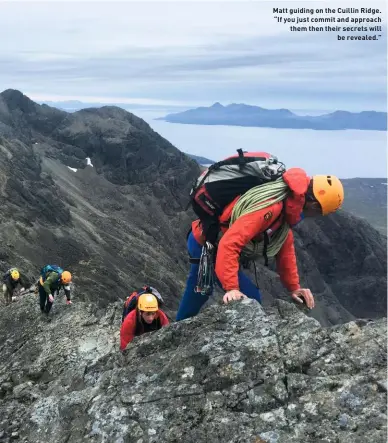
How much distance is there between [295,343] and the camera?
841 centimetres

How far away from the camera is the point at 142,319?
1081 centimetres

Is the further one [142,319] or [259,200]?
[142,319]

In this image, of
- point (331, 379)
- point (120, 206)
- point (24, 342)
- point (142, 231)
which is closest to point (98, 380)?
point (331, 379)

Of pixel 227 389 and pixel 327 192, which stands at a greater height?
pixel 327 192

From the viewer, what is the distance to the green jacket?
56.7ft

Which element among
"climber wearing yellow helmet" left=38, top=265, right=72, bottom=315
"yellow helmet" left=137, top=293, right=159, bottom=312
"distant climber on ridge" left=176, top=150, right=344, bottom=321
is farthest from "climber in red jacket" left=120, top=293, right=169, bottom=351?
"climber wearing yellow helmet" left=38, top=265, right=72, bottom=315

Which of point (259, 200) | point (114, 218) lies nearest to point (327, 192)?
point (259, 200)

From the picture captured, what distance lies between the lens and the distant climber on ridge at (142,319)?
10523 mm

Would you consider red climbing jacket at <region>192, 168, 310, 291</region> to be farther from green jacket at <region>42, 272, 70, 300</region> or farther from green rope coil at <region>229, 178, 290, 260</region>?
green jacket at <region>42, 272, 70, 300</region>

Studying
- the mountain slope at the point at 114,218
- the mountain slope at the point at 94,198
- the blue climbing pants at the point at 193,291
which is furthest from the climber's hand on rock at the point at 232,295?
the mountain slope at the point at 114,218

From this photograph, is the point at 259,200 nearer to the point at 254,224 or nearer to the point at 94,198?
the point at 254,224

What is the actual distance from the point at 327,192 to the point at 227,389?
365 centimetres

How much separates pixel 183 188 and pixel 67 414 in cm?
11451

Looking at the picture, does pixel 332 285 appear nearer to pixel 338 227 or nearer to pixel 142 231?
pixel 338 227
